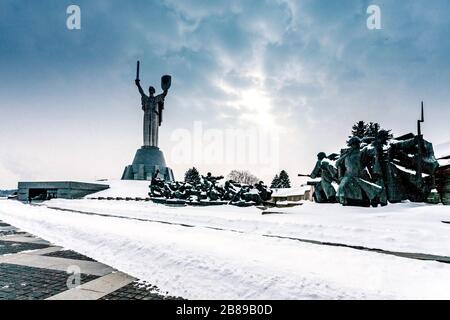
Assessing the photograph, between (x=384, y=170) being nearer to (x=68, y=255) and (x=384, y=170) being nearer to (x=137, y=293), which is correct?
(x=137, y=293)

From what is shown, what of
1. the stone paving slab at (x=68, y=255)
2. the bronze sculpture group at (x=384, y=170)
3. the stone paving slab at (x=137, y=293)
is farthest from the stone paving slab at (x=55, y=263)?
the bronze sculpture group at (x=384, y=170)

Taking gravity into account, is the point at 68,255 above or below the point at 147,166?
below

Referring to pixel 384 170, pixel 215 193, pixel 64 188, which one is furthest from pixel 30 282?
pixel 64 188

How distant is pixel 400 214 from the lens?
20.9 ft

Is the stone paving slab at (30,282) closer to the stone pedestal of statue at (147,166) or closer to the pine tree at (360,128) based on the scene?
the stone pedestal of statue at (147,166)

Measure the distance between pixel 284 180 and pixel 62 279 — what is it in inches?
3075

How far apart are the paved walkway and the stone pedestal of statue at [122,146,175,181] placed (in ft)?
101

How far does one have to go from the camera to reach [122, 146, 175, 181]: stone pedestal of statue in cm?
3538

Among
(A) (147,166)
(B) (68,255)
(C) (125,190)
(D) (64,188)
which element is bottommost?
(B) (68,255)

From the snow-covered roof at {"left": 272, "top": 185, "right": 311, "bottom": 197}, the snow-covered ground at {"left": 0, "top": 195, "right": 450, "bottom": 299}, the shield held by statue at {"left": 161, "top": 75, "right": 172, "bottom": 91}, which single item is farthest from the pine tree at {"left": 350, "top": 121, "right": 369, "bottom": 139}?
the snow-covered ground at {"left": 0, "top": 195, "right": 450, "bottom": 299}

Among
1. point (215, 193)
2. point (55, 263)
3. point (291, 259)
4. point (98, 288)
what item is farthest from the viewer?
point (215, 193)

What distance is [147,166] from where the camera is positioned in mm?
35781

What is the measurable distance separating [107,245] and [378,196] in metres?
7.43

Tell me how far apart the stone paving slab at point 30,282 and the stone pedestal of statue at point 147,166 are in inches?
1245
